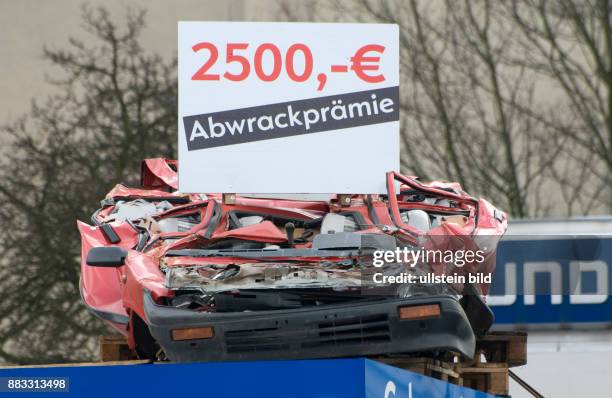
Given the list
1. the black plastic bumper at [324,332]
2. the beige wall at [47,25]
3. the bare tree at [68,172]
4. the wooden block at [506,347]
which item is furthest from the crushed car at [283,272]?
the beige wall at [47,25]

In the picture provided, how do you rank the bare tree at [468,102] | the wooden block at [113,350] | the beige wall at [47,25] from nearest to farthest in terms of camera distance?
the wooden block at [113,350]
the bare tree at [468,102]
the beige wall at [47,25]

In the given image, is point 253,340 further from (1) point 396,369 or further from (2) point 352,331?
(1) point 396,369

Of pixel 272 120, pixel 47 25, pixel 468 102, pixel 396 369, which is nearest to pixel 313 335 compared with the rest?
pixel 396 369

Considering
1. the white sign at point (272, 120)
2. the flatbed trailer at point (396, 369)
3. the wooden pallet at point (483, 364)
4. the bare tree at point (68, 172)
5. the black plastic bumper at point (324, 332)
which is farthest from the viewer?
the bare tree at point (68, 172)

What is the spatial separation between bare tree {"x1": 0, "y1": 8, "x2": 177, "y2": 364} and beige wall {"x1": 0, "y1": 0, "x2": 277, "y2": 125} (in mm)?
1962

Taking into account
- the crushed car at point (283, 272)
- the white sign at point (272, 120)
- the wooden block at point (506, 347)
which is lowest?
the wooden block at point (506, 347)

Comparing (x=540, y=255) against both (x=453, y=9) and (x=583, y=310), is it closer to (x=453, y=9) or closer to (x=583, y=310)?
(x=583, y=310)

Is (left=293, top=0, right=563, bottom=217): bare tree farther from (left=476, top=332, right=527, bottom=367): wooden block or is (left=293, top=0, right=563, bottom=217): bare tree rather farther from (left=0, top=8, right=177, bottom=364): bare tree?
(left=476, top=332, right=527, bottom=367): wooden block

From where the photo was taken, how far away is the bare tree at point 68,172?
20.3 meters

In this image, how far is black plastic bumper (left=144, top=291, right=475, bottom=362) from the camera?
7.09 m

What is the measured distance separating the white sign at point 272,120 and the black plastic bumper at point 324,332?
4.27ft

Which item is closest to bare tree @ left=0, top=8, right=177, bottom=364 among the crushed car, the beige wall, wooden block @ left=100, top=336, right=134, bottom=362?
the beige wall

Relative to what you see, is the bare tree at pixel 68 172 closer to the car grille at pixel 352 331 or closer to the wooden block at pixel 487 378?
the wooden block at pixel 487 378

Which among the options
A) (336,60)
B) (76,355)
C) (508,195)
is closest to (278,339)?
(336,60)
